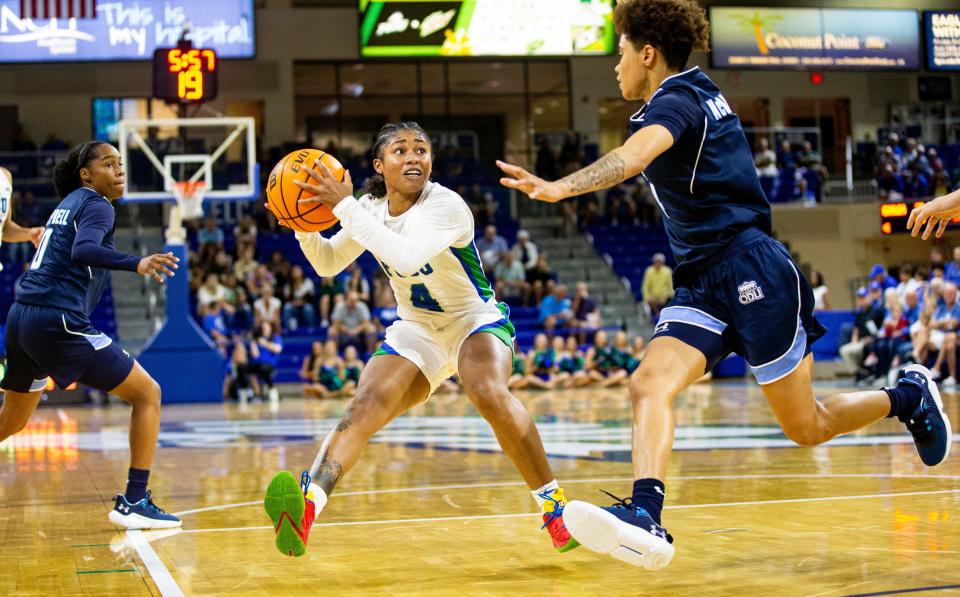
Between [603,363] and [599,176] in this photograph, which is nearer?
[599,176]

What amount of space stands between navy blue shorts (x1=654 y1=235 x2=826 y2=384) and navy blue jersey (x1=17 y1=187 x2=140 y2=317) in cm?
295

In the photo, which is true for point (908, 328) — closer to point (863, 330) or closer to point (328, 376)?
point (863, 330)

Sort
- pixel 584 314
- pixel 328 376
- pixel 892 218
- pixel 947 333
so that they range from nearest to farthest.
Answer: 1. pixel 947 333
2. pixel 328 376
3. pixel 584 314
4. pixel 892 218

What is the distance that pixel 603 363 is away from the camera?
18.3 meters

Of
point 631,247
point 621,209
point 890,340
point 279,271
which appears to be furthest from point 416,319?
Result: point 621,209

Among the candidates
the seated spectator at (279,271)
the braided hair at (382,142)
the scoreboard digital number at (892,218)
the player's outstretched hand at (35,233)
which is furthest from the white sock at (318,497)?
the scoreboard digital number at (892,218)

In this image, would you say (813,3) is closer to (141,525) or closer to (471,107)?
(471,107)

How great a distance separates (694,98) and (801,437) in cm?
137

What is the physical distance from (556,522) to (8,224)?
3.95 m

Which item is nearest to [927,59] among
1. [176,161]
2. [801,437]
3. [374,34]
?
[374,34]

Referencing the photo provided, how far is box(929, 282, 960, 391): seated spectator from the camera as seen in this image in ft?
48.4

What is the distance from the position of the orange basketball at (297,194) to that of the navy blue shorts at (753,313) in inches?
58.9

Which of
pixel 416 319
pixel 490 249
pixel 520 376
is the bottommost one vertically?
pixel 520 376

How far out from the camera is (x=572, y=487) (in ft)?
21.0
